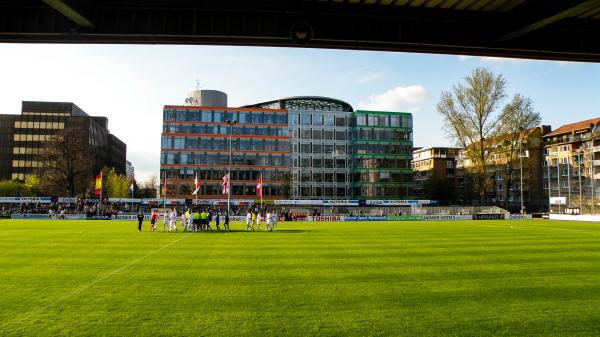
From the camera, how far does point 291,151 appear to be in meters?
104

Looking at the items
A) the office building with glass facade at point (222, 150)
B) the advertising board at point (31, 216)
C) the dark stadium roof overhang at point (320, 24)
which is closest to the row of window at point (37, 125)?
the office building with glass facade at point (222, 150)

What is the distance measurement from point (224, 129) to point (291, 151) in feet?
55.5

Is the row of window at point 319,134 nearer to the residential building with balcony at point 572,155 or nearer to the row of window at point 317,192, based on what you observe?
the row of window at point 317,192

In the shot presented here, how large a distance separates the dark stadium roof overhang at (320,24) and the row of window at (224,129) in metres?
86.8

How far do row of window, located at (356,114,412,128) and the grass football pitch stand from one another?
86.3 meters

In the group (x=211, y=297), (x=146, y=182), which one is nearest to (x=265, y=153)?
(x=146, y=182)

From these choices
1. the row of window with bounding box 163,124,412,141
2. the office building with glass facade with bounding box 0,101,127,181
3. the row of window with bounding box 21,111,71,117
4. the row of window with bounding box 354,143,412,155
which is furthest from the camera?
the row of window with bounding box 21,111,71,117

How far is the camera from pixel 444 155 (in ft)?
413

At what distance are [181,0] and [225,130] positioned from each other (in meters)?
91.6

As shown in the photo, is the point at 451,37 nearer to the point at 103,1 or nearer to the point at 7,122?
the point at 103,1

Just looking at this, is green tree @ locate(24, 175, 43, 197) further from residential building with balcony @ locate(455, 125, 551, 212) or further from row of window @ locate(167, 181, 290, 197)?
residential building with balcony @ locate(455, 125, 551, 212)

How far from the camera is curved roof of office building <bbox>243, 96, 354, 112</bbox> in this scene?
110062 mm

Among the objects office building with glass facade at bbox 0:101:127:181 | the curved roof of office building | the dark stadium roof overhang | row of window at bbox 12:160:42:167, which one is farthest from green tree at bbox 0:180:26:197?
the dark stadium roof overhang

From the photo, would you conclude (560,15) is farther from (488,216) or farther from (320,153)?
(320,153)
